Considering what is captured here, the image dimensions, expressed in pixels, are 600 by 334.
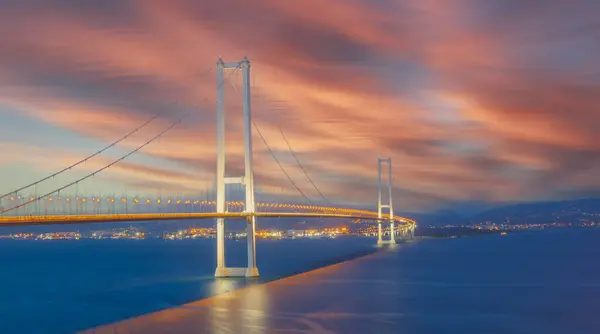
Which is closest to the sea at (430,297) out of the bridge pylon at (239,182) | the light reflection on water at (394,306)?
the light reflection on water at (394,306)

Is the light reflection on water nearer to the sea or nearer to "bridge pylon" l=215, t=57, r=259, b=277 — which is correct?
the sea

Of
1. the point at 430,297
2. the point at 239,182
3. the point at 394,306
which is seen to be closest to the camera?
the point at 394,306

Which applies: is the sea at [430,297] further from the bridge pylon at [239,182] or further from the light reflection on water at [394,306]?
the bridge pylon at [239,182]

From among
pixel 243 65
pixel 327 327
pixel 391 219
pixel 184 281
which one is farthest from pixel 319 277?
pixel 391 219

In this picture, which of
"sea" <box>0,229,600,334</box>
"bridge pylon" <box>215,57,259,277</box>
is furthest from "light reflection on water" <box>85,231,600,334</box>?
"bridge pylon" <box>215,57,259,277</box>

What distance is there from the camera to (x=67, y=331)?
911 inches

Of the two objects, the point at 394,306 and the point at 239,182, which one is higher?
Result: the point at 239,182

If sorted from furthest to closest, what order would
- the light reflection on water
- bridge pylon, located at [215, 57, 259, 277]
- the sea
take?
bridge pylon, located at [215, 57, 259, 277]
the sea
the light reflection on water

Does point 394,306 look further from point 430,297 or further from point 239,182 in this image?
point 239,182

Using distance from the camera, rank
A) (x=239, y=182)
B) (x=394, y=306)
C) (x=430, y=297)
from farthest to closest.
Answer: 1. (x=239, y=182)
2. (x=430, y=297)
3. (x=394, y=306)

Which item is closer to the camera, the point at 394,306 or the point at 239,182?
the point at 394,306

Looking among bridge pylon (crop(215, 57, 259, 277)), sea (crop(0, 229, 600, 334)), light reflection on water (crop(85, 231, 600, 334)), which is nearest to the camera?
light reflection on water (crop(85, 231, 600, 334))

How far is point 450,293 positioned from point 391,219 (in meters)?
46.8

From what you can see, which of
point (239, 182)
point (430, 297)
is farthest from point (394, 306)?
point (239, 182)
